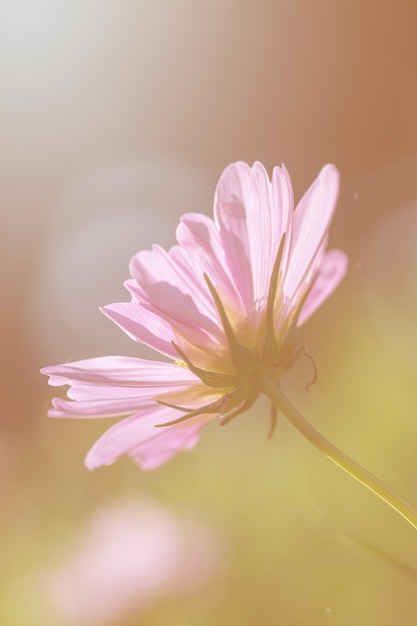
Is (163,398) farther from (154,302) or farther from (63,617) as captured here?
(63,617)

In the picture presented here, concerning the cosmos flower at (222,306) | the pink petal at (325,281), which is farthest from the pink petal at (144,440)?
the pink petal at (325,281)

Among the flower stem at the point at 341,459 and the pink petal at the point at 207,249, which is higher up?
the pink petal at the point at 207,249

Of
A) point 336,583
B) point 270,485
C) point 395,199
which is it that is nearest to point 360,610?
point 336,583

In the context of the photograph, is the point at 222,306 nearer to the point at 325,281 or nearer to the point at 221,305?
the point at 221,305

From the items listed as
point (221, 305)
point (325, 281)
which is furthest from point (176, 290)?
point (325, 281)

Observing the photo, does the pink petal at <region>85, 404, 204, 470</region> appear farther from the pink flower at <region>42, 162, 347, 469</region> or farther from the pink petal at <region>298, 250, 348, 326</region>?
the pink petal at <region>298, 250, 348, 326</region>

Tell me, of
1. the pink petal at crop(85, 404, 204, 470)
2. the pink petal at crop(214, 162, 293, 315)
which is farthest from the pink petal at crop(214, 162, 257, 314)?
the pink petal at crop(85, 404, 204, 470)

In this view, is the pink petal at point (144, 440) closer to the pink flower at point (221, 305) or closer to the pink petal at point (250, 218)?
the pink flower at point (221, 305)
